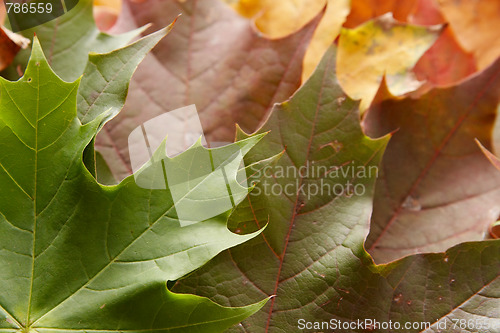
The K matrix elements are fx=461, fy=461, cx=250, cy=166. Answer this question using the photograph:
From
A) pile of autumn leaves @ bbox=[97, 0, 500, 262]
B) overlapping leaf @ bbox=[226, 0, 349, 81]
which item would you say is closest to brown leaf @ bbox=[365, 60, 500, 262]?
pile of autumn leaves @ bbox=[97, 0, 500, 262]

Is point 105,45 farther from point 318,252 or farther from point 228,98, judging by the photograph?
point 318,252

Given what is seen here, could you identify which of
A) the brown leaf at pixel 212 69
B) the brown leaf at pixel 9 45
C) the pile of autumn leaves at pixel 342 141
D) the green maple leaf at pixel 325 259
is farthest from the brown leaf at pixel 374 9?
the brown leaf at pixel 9 45

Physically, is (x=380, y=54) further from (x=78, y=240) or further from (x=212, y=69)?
(x=78, y=240)

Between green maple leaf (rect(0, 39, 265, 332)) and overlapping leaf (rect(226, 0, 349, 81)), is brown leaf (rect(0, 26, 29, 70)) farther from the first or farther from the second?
overlapping leaf (rect(226, 0, 349, 81))

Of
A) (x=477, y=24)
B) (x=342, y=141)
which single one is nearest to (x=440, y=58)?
(x=477, y=24)

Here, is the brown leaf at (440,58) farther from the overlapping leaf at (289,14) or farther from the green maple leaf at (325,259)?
the green maple leaf at (325,259)

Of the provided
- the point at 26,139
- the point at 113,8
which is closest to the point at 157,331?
the point at 26,139

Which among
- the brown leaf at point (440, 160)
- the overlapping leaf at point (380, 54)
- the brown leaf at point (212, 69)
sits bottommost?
the brown leaf at point (440, 160)
